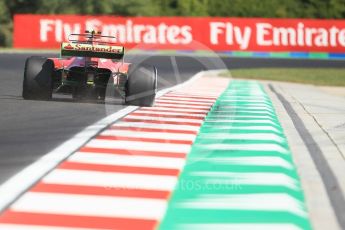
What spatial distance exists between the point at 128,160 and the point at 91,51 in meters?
4.74

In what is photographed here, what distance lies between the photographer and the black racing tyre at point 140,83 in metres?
12.6

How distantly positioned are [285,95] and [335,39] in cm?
2612

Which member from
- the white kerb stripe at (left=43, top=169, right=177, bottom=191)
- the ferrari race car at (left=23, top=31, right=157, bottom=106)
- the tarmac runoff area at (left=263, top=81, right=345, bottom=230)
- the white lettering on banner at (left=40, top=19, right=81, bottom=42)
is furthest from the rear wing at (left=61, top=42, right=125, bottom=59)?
the white lettering on banner at (left=40, top=19, right=81, bottom=42)

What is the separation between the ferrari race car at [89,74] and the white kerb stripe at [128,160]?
4.41 metres

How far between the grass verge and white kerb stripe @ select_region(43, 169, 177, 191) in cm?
1939

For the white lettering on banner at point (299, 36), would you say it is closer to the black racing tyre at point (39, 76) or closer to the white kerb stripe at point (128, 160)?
the black racing tyre at point (39, 76)

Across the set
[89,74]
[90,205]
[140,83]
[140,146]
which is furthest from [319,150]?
[89,74]

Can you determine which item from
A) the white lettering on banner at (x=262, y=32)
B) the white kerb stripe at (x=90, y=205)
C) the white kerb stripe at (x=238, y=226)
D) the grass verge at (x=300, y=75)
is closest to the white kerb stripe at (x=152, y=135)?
the white kerb stripe at (x=90, y=205)

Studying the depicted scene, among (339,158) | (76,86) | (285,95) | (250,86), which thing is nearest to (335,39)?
(250,86)

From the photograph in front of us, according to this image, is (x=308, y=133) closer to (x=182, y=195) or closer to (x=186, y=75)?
(x=182, y=195)

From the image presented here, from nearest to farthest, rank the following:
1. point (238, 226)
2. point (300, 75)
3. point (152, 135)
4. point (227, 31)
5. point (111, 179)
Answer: point (238, 226) → point (111, 179) → point (152, 135) → point (300, 75) → point (227, 31)

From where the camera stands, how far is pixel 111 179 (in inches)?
275

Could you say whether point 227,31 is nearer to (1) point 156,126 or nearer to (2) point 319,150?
(1) point 156,126

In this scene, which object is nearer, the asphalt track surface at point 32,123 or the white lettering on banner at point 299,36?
the asphalt track surface at point 32,123
